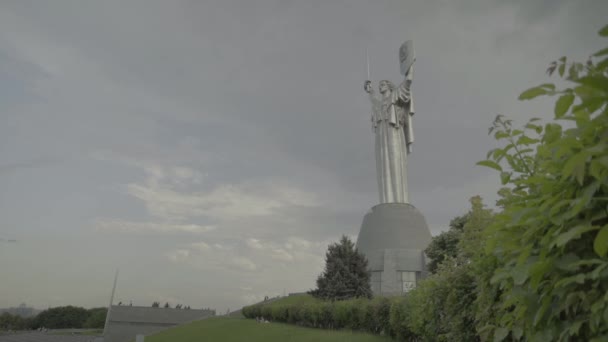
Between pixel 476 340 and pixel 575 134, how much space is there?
4112mm

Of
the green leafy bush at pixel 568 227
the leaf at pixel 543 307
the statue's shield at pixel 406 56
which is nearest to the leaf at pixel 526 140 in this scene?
the green leafy bush at pixel 568 227

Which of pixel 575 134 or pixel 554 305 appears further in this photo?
pixel 554 305

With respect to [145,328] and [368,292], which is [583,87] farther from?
[145,328]

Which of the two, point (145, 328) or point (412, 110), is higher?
point (412, 110)

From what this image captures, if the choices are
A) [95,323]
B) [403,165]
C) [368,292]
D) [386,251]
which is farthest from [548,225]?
[95,323]

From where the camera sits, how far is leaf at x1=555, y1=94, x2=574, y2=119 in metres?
1.61

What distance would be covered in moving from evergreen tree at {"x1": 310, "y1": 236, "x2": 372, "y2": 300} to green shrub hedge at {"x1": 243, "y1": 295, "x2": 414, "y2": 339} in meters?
3.22

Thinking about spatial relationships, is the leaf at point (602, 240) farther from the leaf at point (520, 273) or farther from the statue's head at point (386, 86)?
the statue's head at point (386, 86)

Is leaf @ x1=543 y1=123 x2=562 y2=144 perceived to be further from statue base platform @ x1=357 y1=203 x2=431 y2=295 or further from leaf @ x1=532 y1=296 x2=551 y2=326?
statue base platform @ x1=357 y1=203 x2=431 y2=295

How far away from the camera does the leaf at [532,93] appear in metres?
1.75

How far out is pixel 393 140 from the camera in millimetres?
33125

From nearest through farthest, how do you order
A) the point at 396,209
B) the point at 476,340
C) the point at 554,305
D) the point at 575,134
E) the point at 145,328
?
the point at 575,134 → the point at 554,305 → the point at 476,340 → the point at 396,209 → the point at 145,328

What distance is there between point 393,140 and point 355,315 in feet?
65.1

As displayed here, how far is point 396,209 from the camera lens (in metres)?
31.7
